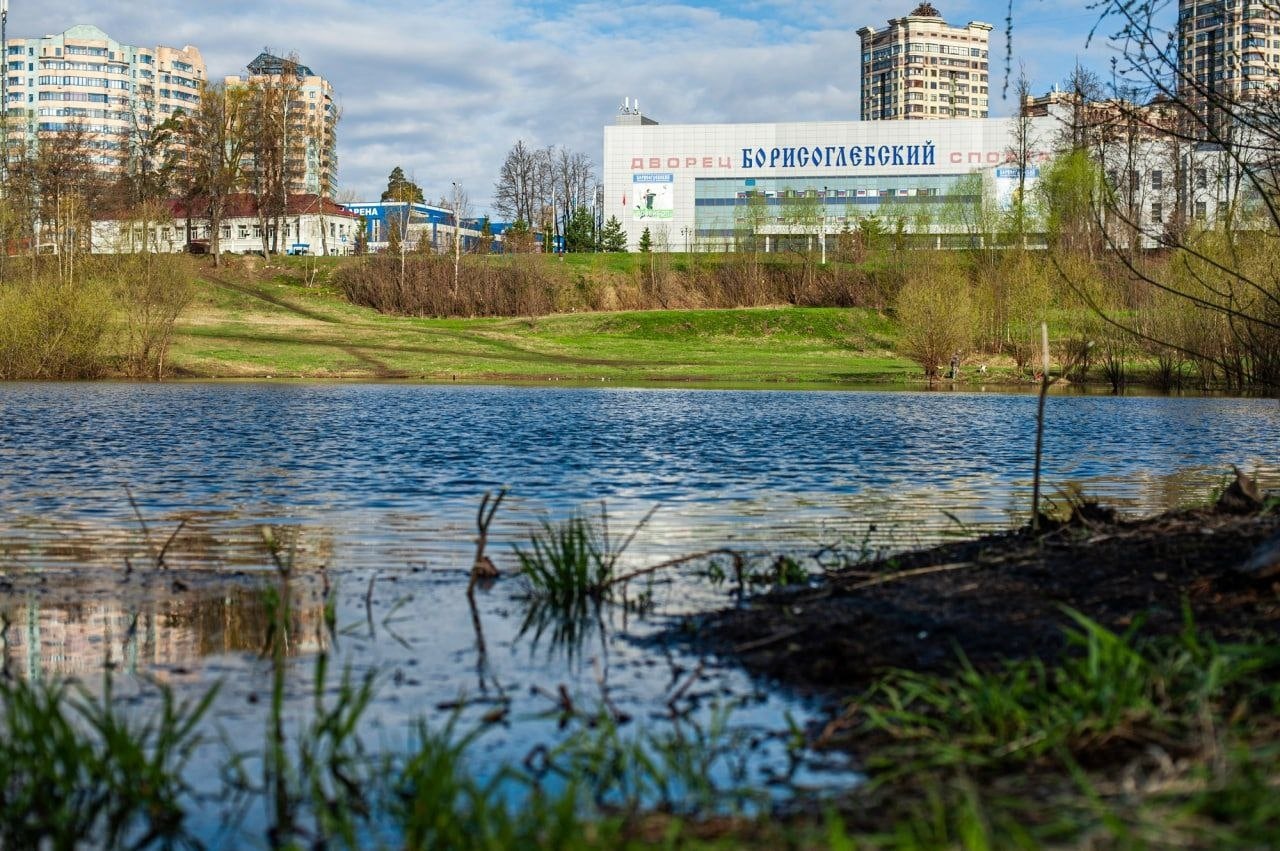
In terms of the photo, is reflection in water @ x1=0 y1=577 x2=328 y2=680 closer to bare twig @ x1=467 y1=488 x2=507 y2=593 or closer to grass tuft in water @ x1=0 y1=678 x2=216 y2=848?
bare twig @ x1=467 y1=488 x2=507 y2=593

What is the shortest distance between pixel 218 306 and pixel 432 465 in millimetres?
60572

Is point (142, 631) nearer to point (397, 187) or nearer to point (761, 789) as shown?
point (761, 789)

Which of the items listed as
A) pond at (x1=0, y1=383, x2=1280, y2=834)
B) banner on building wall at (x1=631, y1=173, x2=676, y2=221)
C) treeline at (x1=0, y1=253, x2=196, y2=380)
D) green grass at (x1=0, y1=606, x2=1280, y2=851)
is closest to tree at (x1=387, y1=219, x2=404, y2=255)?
Answer: banner on building wall at (x1=631, y1=173, x2=676, y2=221)

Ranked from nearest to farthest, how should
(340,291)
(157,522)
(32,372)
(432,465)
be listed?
(157,522) → (432,465) → (32,372) → (340,291)

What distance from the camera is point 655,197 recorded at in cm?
12125

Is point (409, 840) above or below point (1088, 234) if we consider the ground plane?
below

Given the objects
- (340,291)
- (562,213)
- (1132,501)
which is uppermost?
(562,213)

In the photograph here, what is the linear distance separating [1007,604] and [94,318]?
47.8 metres

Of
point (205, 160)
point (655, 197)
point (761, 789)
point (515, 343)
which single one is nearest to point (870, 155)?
point (655, 197)

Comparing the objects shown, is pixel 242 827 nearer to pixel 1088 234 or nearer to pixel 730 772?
pixel 730 772

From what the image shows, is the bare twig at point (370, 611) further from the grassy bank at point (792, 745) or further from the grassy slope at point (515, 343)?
the grassy slope at point (515, 343)

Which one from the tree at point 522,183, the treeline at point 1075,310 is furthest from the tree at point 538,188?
the treeline at point 1075,310

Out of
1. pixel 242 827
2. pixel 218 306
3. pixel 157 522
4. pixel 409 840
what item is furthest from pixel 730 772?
pixel 218 306

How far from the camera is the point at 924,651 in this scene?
6645 millimetres
